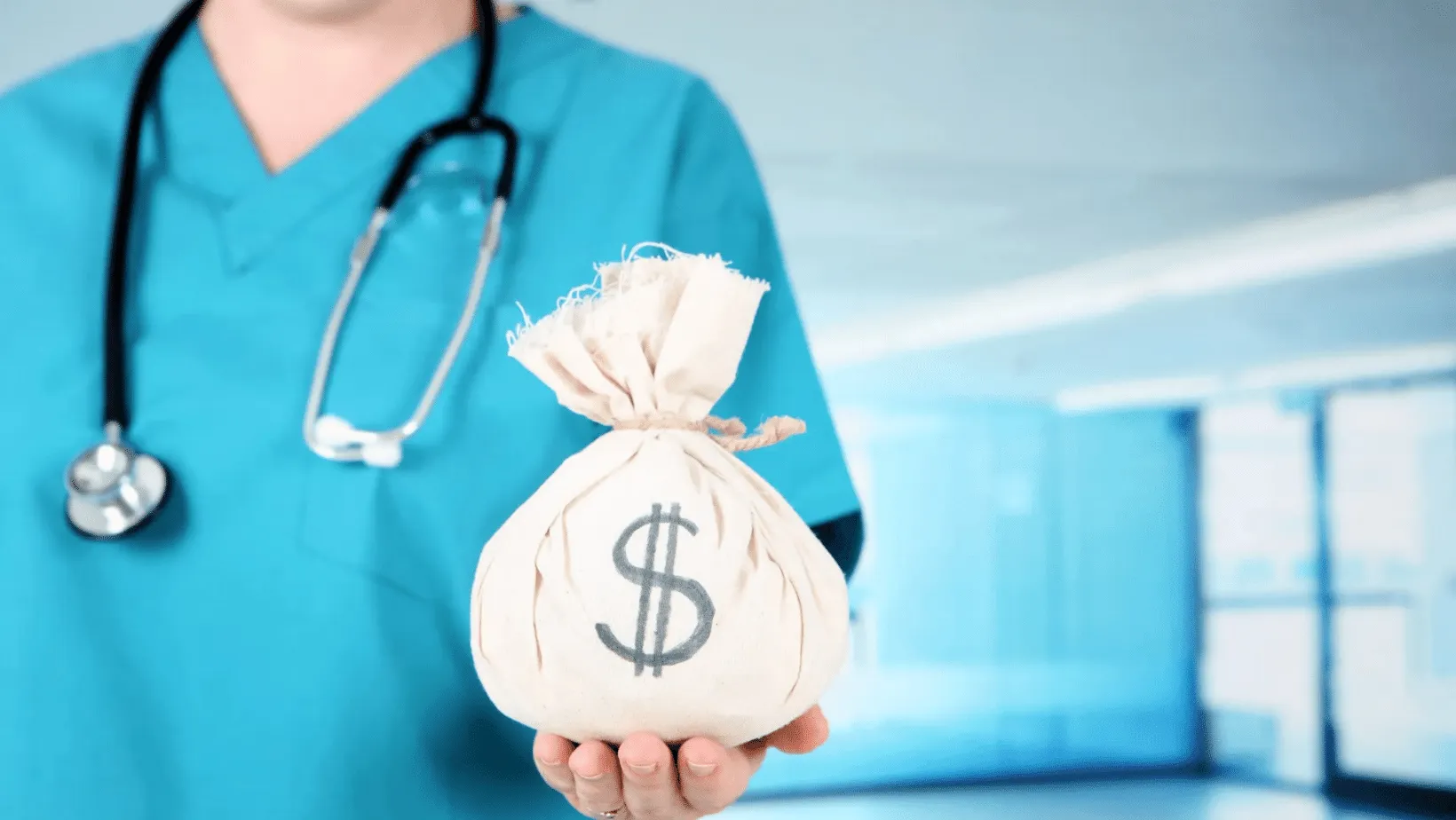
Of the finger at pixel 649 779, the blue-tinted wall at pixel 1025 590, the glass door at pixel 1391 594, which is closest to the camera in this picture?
the finger at pixel 649 779

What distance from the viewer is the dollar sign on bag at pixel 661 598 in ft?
1.33

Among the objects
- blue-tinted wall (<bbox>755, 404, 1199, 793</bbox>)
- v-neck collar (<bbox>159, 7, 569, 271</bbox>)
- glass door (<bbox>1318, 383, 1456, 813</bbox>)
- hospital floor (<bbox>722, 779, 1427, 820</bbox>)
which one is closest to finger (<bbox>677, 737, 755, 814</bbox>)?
v-neck collar (<bbox>159, 7, 569, 271</bbox>)

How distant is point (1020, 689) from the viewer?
7.88m

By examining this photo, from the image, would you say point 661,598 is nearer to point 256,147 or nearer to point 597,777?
point 597,777

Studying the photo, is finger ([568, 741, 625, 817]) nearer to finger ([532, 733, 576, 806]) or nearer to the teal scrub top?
finger ([532, 733, 576, 806])

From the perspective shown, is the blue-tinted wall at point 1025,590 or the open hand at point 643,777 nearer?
the open hand at point 643,777

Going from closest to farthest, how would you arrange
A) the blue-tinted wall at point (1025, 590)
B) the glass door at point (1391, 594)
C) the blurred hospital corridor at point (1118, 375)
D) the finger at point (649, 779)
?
1. the finger at point (649, 779)
2. the blurred hospital corridor at point (1118, 375)
3. the glass door at point (1391, 594)
4. the blue-tinted wall at point (1025, 590)

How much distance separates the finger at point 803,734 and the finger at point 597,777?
77mm

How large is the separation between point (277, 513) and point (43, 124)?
26 cm

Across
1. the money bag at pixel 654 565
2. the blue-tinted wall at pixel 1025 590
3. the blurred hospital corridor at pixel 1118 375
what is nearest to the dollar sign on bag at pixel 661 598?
the money bag at pixel 654 565

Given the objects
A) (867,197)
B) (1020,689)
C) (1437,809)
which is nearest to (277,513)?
(867,197)

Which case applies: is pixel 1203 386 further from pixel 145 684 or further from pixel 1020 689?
pixel 145 684

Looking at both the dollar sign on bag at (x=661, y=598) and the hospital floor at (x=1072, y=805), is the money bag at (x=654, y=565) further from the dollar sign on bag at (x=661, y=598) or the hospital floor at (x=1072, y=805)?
the hospital floor at (x=1072, y=805)

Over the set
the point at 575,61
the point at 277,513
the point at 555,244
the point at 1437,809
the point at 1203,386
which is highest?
the point at 1203,386
